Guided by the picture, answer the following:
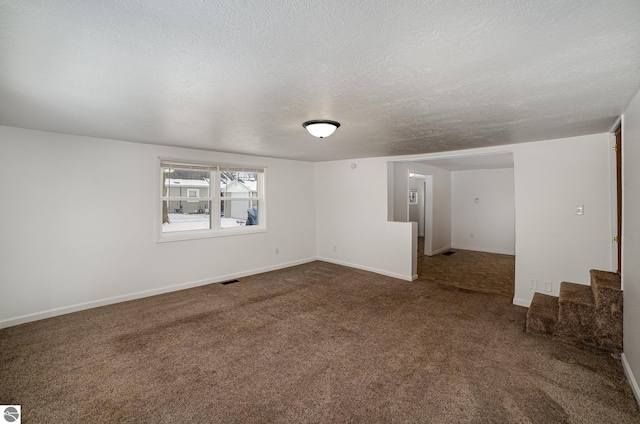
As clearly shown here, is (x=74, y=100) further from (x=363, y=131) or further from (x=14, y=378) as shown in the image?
(x=363, y=131)

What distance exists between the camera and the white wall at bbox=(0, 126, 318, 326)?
3.26 m

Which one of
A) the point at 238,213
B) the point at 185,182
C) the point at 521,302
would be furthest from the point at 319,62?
the point at 238,213

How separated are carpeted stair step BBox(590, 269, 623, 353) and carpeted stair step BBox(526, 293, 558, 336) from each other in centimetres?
33

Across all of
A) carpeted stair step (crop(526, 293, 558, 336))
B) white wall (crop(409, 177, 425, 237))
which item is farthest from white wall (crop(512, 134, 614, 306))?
white wall (crop(409, 177, 425, 237))

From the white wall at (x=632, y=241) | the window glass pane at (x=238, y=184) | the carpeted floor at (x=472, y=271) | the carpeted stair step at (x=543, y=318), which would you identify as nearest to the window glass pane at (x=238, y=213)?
the window glass pane at (x=238, y=184)

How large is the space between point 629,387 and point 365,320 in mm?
2185

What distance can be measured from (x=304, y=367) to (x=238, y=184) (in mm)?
3747

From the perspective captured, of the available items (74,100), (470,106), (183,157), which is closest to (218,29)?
(74,100)

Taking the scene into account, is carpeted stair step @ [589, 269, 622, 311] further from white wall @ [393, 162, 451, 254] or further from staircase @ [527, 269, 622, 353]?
white wall @ [393, 162, 451, 254]

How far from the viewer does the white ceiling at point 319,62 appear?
47.2 inches

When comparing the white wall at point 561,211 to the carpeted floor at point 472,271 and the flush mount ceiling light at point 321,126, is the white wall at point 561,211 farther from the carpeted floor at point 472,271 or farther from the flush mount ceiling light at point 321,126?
the flush mount ceiling light at point 321,126

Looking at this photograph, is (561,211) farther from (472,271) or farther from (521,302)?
(472,271)

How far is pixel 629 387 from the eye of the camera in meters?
2.16

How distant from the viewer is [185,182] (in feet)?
15.4
